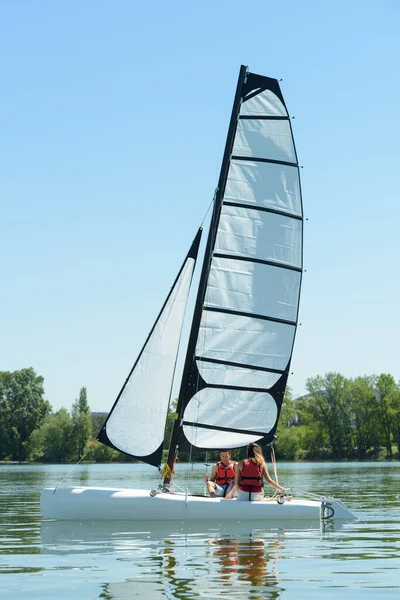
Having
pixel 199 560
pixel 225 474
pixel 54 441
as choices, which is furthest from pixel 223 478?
pixel 54 441

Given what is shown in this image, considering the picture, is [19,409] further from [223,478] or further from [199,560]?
[199,560]

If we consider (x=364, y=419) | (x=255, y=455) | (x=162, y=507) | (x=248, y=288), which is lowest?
(x=162, y=507)

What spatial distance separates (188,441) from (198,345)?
83.8 inches

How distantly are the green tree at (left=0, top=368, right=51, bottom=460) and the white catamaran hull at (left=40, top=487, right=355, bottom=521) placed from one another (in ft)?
317

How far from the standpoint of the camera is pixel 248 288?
68.7ft

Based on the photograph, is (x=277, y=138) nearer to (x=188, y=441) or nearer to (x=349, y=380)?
(x=188, y=441)

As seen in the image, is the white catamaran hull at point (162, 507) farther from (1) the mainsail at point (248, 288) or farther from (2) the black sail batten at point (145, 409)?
(1) the mainsail at point (248, 288)

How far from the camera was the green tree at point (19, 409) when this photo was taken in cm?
11406

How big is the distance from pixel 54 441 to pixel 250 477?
94.0 metres

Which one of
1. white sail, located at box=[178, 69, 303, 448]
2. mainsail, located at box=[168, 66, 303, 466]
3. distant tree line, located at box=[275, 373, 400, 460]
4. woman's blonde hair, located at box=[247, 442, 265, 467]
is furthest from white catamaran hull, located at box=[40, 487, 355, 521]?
distant tree line, located at box=[275, 373, 400, 460]

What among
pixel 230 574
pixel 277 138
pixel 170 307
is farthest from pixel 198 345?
pixel 230 574

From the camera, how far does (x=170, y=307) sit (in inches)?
805

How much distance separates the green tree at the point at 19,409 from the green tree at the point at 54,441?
1.75m

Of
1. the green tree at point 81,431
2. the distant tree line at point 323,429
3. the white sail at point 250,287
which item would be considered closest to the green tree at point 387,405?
the distant tree line at point 323,429
